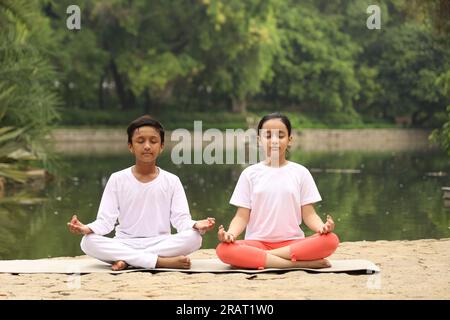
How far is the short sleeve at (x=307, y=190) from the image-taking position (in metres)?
7.48

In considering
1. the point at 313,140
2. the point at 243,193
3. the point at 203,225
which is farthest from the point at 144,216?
the point at 313,140

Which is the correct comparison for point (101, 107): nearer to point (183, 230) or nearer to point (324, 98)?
point (324, 98)

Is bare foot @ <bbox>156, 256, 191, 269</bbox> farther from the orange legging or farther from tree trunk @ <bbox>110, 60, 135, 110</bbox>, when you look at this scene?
tree trunk @ <bbox>110, 60, 135, 110</bbox>

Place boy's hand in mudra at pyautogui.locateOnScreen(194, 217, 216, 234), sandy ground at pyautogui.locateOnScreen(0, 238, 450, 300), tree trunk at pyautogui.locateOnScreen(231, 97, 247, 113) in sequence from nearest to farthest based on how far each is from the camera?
sandy ground at pyautogui.locateOnScreen(0, 238, 450, 300), boy's hand in mudra at pyautogui.locateOnScreen(194, 217, 216, 234), tree trunk at pyautogui.locateOnScreen(231, 97, 247, 113)

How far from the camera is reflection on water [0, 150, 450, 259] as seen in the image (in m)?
11.2

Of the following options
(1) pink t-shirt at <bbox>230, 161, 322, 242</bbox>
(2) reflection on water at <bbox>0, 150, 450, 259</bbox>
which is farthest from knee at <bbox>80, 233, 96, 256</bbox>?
(2) reflection on water at <bbox>0, 150, 450, 259</bbox>

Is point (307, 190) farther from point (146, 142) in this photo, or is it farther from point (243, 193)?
point (146, 142)

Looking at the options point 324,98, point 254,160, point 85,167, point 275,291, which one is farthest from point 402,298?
point 324,98

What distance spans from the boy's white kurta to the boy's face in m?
0.20

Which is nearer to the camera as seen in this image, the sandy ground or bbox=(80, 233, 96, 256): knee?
the sandy ground

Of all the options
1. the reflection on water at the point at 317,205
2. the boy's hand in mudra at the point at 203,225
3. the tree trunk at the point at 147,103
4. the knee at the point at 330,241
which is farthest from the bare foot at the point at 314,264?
the tree trunk at the point at 147,103

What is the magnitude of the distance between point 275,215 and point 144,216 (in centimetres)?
90

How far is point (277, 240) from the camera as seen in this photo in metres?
7.51

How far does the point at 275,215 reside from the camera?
7445 millimetres
